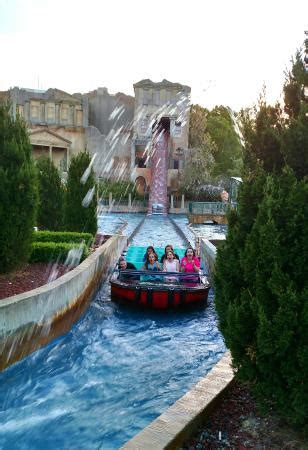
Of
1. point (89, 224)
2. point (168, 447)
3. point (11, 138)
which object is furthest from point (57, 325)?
point (89, 224)

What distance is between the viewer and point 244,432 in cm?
435

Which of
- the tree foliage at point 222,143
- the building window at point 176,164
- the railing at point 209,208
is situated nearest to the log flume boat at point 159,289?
the railing at point 209,208

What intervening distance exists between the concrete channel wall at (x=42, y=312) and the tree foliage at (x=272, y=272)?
13.8 ft

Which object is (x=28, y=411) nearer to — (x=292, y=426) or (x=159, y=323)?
(x=292, y=426)

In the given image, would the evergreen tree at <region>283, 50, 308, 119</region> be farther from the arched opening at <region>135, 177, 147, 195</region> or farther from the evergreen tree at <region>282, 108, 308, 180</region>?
the arched opening at <region>135, 177, 147, 195</region>

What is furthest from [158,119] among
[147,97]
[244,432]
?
[244,432]

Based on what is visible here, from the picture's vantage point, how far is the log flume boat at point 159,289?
39.0 feet

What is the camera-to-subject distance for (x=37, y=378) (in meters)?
7.92

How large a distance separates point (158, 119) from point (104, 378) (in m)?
50.3

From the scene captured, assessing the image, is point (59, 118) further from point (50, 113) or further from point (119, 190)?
point (119, 190)

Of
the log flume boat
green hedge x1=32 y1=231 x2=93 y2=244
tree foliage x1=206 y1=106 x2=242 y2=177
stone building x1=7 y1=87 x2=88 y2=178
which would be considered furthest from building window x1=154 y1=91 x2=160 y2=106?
the log flume boat

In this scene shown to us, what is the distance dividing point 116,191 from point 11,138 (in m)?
37.8

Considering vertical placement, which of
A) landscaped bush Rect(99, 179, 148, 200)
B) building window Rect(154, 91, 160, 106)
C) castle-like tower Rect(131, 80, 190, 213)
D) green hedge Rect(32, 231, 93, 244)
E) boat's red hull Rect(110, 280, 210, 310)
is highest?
building window Rect(154, 91, 160, 106)

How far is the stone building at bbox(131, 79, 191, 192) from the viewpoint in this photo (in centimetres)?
5481
